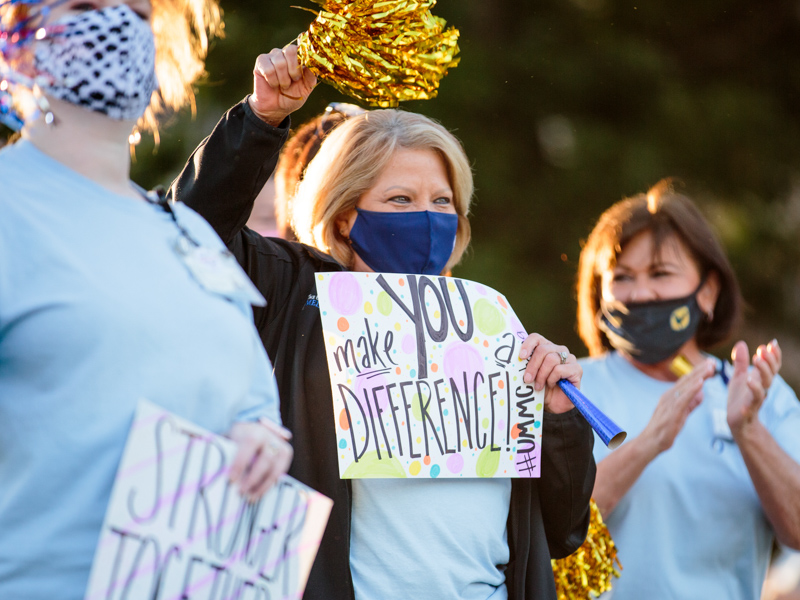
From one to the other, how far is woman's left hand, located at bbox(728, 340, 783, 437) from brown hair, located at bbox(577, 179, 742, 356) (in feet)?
1.35

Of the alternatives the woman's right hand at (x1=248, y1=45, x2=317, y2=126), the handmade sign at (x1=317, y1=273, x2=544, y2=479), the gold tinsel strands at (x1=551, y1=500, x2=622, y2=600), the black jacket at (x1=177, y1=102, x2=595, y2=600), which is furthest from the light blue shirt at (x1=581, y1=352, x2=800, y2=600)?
the woman's right hand at (x1=248, y1=45, x2=317, y2=126)

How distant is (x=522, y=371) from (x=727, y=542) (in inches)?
47.4

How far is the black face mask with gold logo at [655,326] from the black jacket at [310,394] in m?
0.98

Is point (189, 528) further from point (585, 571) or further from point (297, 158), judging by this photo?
point (297, 158)

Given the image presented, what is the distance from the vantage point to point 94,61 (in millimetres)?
1239

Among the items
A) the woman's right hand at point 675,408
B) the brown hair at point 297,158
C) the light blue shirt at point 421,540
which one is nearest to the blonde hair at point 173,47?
the brown hair at point 297,158

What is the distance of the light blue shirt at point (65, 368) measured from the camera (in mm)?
1144

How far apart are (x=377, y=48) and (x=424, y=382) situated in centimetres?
67

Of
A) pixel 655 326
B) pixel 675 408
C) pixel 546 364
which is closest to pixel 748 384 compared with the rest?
pixel 675 408

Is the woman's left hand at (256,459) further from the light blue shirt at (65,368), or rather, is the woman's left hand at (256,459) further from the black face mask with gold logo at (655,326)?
the black face mask with gold logo at (655,326)

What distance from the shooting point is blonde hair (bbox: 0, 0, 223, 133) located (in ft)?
4.72

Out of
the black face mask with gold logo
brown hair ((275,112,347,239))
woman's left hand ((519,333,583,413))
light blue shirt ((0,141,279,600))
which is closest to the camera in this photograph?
light blue shirt ((0,141,279,600))

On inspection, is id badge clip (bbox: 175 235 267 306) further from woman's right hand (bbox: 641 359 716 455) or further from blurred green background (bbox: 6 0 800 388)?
blurred green background (bbox: 6 0 800 388)

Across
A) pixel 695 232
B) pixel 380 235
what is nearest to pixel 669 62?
pixel 695 232
